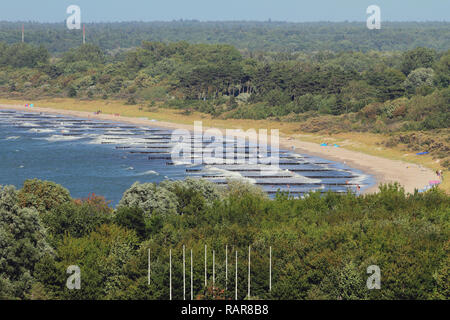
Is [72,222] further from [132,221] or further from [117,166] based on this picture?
[117,166]

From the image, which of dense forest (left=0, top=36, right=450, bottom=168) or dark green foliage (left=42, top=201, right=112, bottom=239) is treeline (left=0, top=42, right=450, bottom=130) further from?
dark green foliage (left=42, top=201, right=112, bottom=239)

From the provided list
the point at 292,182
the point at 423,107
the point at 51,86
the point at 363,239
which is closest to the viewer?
the point at 363,239

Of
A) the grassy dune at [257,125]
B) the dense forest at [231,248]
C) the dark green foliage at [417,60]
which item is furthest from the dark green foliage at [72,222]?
the dark green foliage at [417,60]

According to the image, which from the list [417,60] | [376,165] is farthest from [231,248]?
[417,60]

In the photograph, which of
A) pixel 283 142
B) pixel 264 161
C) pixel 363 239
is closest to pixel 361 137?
pixel 283 142

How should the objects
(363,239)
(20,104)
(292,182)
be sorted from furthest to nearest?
(20,104) → (292,182) → (363,239)

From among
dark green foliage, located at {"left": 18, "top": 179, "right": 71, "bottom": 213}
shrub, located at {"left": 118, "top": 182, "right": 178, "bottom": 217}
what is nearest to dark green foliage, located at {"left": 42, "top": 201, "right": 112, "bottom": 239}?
shrub, located at {"left": 118, "top": 182, "right": 178, "bottom": 217}

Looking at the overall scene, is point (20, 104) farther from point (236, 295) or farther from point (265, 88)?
point (236, 295)
